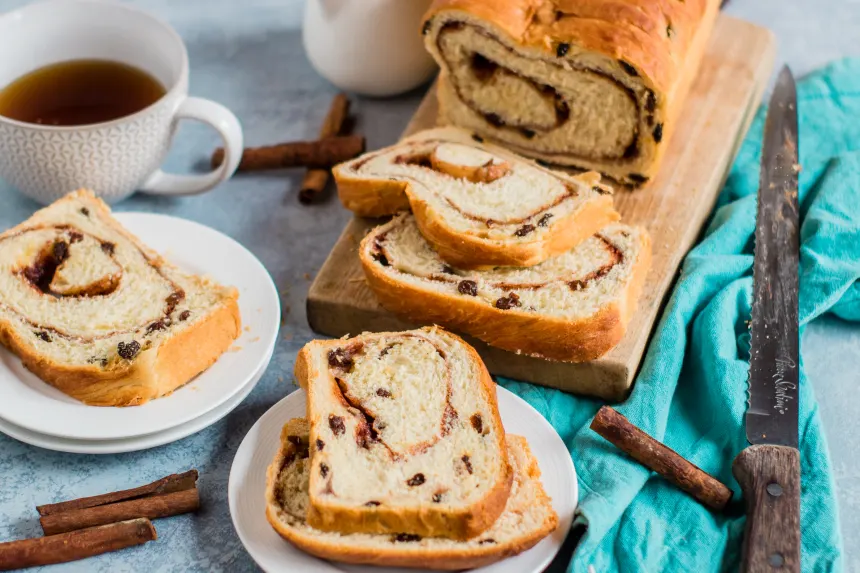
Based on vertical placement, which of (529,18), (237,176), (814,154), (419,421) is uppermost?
(529,18)

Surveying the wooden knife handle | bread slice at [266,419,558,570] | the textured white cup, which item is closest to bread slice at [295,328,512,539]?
bread slice at [266,419,558,570]

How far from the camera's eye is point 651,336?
2.88 m

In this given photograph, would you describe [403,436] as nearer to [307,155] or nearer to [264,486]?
[264,486]

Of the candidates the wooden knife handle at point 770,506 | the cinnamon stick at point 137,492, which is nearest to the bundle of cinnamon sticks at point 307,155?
the cinnamon stick at point 137,492

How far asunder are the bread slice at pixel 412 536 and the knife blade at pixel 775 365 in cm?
47

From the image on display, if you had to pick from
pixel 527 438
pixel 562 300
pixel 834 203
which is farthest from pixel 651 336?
pixel 834 203

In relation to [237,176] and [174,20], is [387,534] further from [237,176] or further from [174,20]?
[174,20]

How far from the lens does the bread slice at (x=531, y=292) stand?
2641 millimetres

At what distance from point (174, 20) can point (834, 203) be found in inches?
106

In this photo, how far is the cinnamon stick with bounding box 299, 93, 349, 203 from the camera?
3.39 meters

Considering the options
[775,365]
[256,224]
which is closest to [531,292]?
[775,365]

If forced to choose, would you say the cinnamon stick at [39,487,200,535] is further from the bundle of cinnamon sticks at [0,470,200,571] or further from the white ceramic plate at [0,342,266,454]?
the white ceramic plate at [0,342,266,454]

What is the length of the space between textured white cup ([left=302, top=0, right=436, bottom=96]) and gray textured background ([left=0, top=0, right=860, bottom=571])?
14cm

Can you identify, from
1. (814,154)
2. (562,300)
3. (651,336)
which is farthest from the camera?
(814,154)
